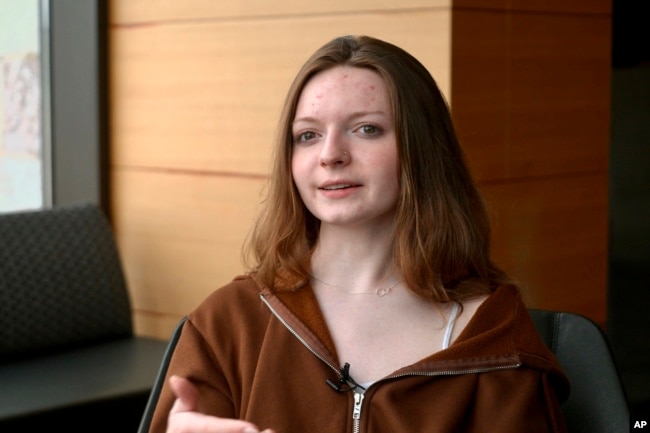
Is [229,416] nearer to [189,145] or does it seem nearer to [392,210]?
[392,210]

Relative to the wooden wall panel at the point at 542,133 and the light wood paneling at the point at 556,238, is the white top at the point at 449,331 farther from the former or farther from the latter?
the light wood paneling at the point at 556,238

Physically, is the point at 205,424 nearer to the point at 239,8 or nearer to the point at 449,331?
the point at 449,331

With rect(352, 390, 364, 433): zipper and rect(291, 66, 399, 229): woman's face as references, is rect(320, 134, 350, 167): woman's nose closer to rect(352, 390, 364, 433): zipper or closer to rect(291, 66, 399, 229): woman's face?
rect(291, 66, 399, 229): woman's face

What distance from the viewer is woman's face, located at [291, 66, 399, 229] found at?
78.5 inches

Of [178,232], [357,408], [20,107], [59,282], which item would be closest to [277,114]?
[178,232]

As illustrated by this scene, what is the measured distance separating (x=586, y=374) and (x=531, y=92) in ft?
4.93

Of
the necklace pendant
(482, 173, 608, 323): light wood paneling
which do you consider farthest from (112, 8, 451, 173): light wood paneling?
the necklace pendant

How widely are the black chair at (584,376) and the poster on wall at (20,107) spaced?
2371 mm

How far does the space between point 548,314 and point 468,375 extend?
16.3 inches

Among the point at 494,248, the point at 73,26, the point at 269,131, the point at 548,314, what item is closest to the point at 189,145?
the point at 269,131

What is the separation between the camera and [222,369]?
2.01 metres

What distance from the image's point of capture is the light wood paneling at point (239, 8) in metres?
3.35

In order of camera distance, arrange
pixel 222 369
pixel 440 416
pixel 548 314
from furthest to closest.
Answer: pixel 548 314 < pixel 222 369 < pixel 440 416

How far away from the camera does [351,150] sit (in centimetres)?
200
